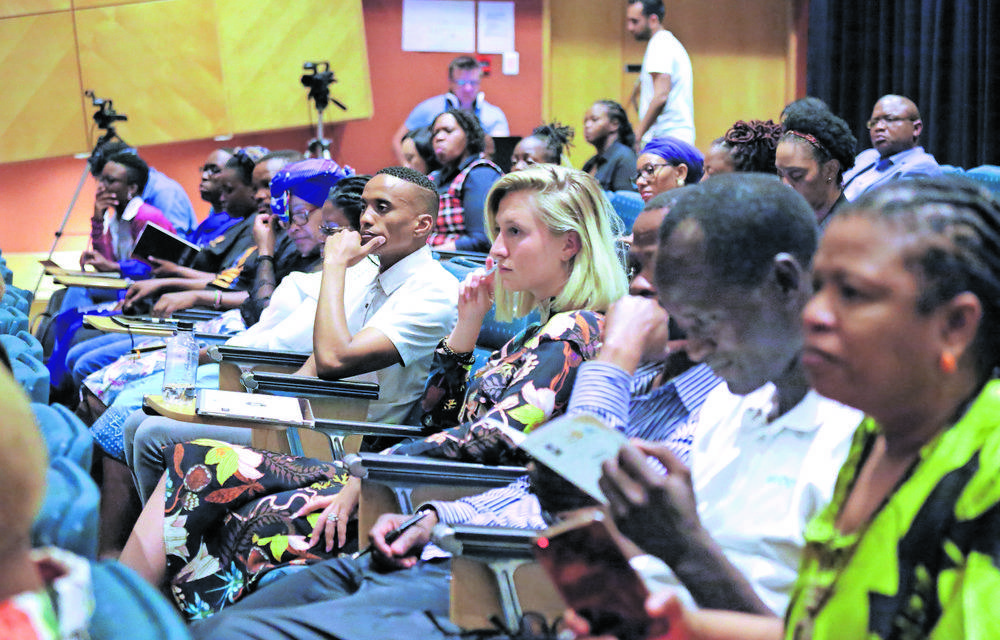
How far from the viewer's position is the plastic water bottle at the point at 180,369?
2.78m

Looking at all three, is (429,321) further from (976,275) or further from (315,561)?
(976,275)

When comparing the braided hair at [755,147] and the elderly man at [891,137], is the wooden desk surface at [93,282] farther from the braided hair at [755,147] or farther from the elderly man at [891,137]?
the elderly man at [891,137]

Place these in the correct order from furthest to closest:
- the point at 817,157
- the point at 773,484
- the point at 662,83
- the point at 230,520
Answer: the point at 662,83
the point at 817,157
the point at 230,520
the point at 773,484

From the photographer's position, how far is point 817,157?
3.05 metres

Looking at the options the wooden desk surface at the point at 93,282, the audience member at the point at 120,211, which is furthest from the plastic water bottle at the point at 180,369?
the audience member at the point at 120,211

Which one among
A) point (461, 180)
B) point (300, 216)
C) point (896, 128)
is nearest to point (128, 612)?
point (300, 216)

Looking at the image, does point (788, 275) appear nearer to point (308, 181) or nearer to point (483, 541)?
point (483, 541)

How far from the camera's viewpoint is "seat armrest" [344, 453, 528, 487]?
189 centimetres

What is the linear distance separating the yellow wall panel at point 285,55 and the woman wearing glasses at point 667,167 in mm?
4398

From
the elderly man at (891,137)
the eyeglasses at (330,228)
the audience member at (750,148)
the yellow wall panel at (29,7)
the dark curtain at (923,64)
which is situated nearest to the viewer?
the eyeglasses at (330,228)

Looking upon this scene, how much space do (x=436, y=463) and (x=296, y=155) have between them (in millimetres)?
3156

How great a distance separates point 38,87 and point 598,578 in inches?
303

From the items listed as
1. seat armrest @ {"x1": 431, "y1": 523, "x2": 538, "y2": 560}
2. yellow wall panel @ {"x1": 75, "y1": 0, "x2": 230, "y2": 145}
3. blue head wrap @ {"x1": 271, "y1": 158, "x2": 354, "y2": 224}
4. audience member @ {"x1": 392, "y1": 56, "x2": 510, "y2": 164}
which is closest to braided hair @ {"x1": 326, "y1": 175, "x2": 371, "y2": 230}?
blue head wrap @ {"x1": 271, "y1": 158, "x2": 354, "y2": 224}

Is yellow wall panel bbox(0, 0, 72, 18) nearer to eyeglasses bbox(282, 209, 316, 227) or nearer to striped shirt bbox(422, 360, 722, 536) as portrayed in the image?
eyeglasses bbox(282, 209, 316, 227)
